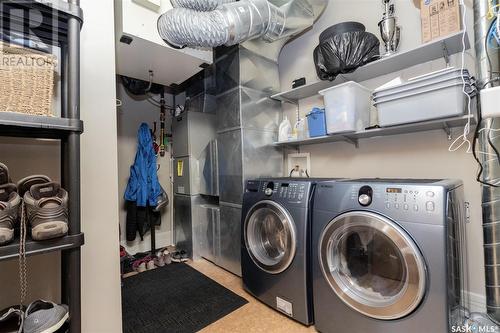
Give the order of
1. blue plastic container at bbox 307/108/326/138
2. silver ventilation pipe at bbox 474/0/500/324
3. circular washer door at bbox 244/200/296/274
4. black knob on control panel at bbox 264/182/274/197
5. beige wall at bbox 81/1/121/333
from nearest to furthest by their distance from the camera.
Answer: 1. beige wall at bbox 81/1/121/333
2. silver ventilation pipe at bbox 474/0/500/324
3. circular washer door at bbox 244/200/296/274
4. black knob on control panel at bbox 264/182/274/197
5. blue plastic container at bbox 307/108/326/138

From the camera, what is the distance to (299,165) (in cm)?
245

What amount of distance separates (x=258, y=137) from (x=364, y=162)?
1000 mm

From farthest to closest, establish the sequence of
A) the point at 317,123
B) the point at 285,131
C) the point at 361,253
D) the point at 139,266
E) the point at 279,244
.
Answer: the point at 139,266 → the point at 285,131 → the point at 317,123 → the point at 279,244 → the point at 361,253

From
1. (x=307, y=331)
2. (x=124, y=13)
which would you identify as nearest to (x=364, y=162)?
(x=307, y=331)

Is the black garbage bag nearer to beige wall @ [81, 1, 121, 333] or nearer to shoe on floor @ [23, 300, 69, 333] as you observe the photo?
beige wall @ [81, 1, 121, 333]

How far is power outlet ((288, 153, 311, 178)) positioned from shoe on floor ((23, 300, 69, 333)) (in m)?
2.05

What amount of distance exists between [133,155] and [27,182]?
2.36 m

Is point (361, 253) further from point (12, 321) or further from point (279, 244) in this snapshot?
point (12, 321)

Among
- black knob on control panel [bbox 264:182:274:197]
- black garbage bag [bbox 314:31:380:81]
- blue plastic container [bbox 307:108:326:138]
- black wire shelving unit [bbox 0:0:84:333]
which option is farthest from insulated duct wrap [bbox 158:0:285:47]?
black knob on control panel [bbox 264:182:274:197]

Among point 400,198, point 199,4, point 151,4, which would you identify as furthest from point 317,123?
point 151,4

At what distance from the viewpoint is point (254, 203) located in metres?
1.87

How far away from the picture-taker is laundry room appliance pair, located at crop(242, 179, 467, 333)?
107 cm

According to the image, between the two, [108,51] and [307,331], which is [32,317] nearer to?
[108,51]

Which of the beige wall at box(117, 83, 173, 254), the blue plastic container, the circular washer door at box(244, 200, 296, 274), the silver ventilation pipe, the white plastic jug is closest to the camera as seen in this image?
the silver ventilation pipe
